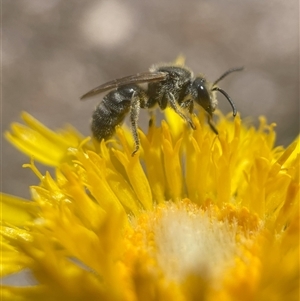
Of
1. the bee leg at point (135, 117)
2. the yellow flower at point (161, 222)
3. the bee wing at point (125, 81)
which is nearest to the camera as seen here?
the yellow flower at point (161, 222)

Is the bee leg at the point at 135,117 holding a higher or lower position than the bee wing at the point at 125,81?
lower

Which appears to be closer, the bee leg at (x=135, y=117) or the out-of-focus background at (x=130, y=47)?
the bee leg at (x=135, y=117)

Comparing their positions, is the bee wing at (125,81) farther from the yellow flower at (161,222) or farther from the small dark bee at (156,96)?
the yellow flower at (161,222)

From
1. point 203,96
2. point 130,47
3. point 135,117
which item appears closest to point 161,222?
point 135,117

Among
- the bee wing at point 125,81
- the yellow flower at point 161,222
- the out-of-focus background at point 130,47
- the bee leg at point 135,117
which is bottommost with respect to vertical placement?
the yellow flower at point 161,222

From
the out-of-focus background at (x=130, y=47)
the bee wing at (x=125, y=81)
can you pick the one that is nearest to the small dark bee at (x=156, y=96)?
the bee wing at (x=125, y=81)

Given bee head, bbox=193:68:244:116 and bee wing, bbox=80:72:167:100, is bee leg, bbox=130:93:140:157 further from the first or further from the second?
bee head, bbox=193:68:244:116

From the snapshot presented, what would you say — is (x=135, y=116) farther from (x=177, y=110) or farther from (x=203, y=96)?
(x=203, y=96)
